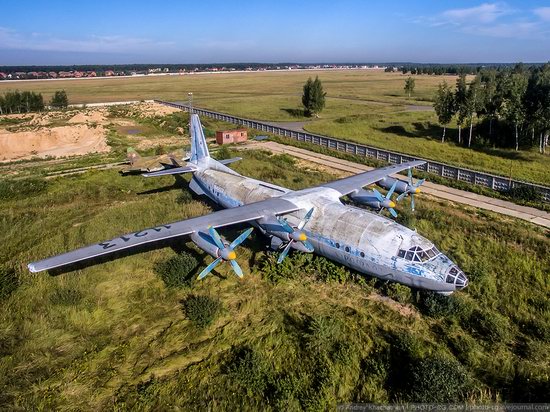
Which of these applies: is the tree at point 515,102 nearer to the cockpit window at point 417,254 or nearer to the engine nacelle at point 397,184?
the engine nacelle at point 397,184

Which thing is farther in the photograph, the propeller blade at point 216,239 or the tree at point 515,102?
the tree at point 515,102

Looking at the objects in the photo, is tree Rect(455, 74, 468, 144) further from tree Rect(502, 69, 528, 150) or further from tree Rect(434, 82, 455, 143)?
tree Rect(502, 69, 528, 150)

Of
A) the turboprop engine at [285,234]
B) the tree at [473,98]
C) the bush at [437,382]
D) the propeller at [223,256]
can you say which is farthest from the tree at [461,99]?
the propeller at [223,256]

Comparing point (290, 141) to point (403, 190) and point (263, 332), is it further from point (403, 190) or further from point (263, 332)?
point (263, 332)

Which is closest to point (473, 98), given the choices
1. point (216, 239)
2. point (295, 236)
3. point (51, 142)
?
point (295, 236)

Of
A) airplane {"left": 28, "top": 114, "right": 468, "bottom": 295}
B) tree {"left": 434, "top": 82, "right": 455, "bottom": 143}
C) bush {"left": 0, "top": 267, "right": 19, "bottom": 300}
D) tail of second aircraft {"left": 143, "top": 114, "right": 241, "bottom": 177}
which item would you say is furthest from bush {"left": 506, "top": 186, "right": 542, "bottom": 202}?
bush {"left": 0, "top": 267, "right": 19, "bottom": 300}

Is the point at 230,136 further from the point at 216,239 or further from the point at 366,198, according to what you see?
the point at 216,239

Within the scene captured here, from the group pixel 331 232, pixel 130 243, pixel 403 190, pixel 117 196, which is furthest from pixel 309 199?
pixel 117 196
